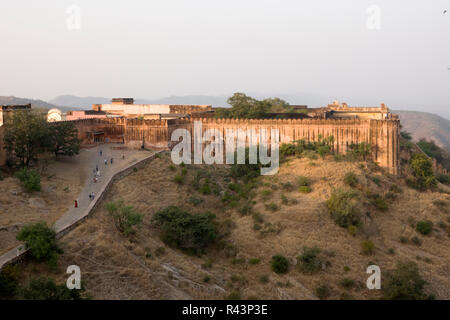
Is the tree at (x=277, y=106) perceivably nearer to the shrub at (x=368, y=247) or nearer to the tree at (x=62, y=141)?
the tree at (x=62, y=141)

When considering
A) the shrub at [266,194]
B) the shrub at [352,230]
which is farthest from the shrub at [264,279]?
the shrub at [266,194]

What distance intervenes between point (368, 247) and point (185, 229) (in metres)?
7.67

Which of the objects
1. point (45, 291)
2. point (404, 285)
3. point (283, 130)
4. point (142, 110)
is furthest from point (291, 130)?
point (45, 291)

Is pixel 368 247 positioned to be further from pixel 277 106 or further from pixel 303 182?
pixel 277 106

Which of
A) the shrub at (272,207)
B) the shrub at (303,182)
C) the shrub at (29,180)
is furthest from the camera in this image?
the shrub at (303,182)

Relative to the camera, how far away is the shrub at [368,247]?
57.9 feet

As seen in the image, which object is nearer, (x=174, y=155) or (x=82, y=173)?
(x=82, y=173)

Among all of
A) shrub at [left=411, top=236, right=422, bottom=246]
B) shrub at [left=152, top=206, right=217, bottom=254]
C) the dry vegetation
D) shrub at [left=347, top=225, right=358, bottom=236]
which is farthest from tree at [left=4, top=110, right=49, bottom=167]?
shrub at [left=411, top=236, right=422, bottom=246]

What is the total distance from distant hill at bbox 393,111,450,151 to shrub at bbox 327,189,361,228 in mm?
114282

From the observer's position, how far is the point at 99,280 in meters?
13.5

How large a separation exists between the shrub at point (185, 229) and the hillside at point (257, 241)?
423 mm
